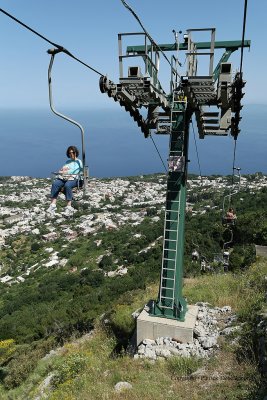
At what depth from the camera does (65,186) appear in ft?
22.5

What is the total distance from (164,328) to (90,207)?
7132 centimetres

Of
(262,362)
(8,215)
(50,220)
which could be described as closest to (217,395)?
(262,362)

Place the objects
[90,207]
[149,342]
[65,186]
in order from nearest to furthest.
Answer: [65,186]
[149,342]
[90,207]

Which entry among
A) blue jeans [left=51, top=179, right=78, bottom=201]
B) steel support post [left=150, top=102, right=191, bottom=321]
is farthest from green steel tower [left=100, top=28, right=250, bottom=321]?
blue jeans [left=51, top=179, right=78, bottom=201]

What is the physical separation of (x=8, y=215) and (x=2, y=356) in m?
62.9

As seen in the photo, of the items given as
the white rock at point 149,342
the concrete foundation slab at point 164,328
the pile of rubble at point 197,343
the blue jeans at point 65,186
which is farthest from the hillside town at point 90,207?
the blue jeans at point 65,186

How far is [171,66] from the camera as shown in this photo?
6.70m

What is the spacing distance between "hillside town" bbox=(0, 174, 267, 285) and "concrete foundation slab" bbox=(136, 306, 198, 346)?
1114 inches

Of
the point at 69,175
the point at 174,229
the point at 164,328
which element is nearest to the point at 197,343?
the point at 164,328

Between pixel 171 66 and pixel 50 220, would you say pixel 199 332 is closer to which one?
pixel 171 66

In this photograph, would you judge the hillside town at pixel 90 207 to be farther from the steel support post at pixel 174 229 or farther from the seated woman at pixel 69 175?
the seated woman at pixel 69 175

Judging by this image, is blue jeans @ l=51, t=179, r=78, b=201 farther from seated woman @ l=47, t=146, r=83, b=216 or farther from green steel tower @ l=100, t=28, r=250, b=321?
green steel tower @ l=100, t=28, r=250, b=321

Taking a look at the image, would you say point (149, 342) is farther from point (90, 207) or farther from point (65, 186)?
point (90, 207)

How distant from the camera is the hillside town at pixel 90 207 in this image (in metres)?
57.6
